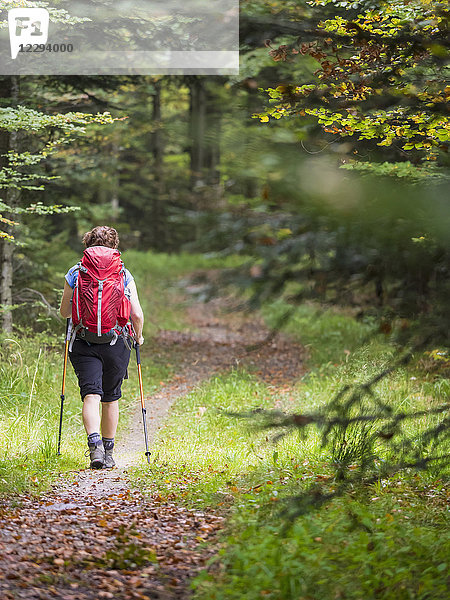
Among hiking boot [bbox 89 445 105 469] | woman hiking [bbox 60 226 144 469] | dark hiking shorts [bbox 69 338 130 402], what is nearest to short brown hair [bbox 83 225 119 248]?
woman hiking [bbox 60 226 144 469]

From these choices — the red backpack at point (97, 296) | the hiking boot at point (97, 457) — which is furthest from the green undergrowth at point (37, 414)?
the red backpack at point (97, 296)

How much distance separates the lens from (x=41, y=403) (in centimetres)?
840

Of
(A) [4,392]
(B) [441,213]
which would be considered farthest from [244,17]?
A: (A) [4,392]

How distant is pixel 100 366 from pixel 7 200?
4.49 m

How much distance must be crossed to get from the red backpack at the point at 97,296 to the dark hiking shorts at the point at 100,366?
12 cm

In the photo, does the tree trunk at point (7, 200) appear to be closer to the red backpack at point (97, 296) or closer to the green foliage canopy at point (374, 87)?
the red backpack at point (97, 296)

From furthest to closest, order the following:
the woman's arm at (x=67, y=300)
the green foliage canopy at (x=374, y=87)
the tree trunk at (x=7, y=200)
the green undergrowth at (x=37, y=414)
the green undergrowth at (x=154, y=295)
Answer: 1. the green undergrowth at (x=154, y=295)
2. the tree trunk at (x=7, y=200)
3. the woman's arm at (x=67, y=300)
4. the green undergrowth at (x=37, y=414)
5. the green foliage canopy at (x=374, y=87)

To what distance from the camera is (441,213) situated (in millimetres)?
2740

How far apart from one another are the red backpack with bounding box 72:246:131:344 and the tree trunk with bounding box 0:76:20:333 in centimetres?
361

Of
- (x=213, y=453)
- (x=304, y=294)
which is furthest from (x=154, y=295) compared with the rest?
(x=304, y=294)

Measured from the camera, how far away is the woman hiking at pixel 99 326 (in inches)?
237

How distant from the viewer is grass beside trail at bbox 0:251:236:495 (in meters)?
5.57

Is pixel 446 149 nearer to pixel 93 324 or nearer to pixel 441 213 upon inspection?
pixel 441 213

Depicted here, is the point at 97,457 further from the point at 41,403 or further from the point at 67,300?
the point at 41,403
